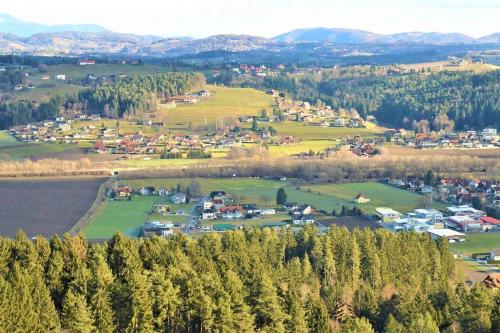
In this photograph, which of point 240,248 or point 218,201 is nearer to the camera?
point 240,248

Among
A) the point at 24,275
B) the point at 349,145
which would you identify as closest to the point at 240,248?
the point at 24,275

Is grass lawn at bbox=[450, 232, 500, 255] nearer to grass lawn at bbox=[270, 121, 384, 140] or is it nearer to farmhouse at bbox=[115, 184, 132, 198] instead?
farmhouse at bbox=[115, 184, 132, 198]

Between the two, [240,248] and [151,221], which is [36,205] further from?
[240,248]

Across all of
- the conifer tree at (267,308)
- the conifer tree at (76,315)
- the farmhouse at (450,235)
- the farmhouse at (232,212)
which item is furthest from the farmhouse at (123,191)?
the conifer tree at (76,315)

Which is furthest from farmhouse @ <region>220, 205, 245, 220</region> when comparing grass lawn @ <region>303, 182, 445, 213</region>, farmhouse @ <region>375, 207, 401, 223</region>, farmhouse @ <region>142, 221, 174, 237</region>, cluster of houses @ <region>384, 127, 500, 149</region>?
cluster of houses @ <region>384, 127, 500, 149</region>

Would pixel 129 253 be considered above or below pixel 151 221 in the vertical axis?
above

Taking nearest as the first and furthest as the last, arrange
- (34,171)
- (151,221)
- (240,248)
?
(240,248), (151,221), (34,171)

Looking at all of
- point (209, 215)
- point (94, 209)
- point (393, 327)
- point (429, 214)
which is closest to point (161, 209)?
point (209, 215)

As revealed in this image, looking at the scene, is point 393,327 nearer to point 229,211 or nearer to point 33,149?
point 229,211
